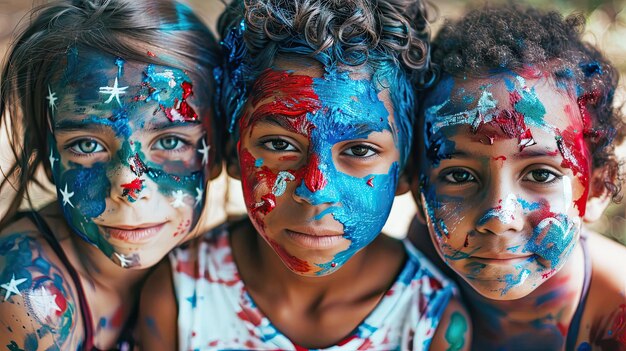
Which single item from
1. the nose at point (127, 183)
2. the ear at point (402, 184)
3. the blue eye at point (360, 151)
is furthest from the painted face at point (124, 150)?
the ear at point (402, 184)

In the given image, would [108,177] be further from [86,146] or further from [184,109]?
[184,109]

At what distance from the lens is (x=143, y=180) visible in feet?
7.62

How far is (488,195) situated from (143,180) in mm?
1098

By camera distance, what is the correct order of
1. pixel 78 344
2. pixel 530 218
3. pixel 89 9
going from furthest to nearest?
pixel 78 344 → pixel 89 9 → pixel 530 218

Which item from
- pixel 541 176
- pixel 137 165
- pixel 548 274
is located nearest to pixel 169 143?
pixel 137 165

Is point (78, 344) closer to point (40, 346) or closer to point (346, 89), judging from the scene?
point (40, 346)

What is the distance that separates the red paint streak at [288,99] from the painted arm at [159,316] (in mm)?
782

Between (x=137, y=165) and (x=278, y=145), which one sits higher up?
(x=278, y=145)

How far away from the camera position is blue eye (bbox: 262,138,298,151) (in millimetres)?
2262

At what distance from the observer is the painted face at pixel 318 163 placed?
2.20m

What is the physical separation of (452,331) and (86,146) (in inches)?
55.4

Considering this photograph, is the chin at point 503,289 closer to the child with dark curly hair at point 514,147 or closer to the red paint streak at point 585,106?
the child with dark curly hair at point 514,147

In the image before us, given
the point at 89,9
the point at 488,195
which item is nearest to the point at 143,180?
the point at 89,9

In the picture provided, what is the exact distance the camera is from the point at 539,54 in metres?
2.23
